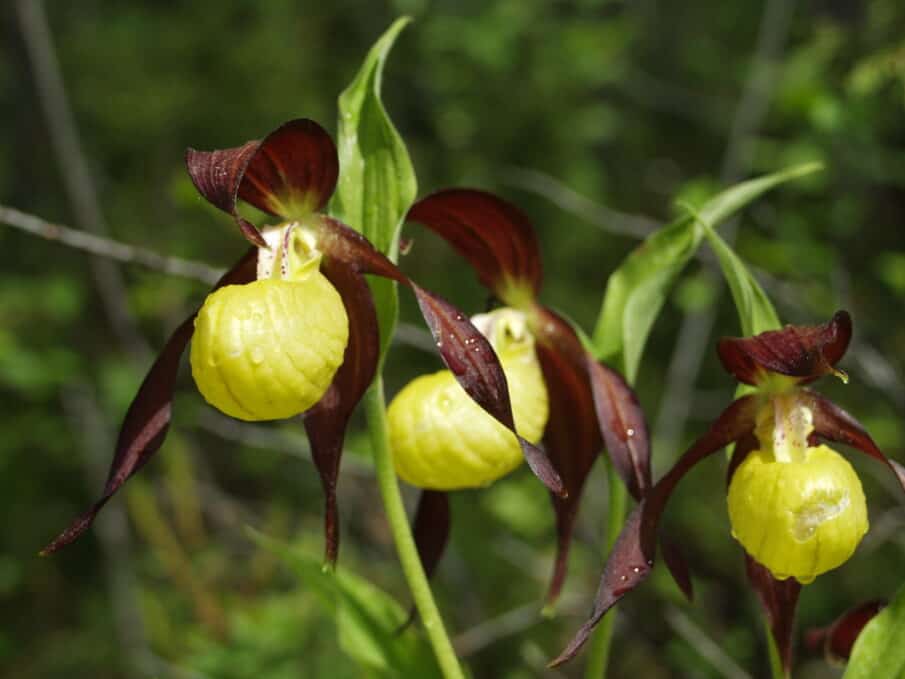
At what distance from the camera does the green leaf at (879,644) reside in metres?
1.17

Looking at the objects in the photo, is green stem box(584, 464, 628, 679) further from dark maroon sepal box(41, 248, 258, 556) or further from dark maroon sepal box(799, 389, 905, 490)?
dark maroon sepal box(41, 248, 258, 556)

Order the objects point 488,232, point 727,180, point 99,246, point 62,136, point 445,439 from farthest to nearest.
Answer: point 727,180
point 62,136
point 99,246
point 488,232
point 445,439

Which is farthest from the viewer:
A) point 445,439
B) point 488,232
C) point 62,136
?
point 62,136

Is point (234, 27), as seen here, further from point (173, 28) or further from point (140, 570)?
point (140, 570)

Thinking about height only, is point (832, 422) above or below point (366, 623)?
above

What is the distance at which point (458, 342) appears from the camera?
117 cm

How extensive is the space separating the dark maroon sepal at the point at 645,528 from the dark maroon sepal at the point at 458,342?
0.14 m

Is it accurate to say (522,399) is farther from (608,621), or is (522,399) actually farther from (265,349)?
(265,349)

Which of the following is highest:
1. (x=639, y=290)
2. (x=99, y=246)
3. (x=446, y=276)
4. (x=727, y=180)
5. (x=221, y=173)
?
(x=221, y=173)

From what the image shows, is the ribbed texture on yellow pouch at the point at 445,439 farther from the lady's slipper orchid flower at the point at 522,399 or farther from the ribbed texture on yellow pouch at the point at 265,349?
the ribbed texture on yellow pouch at the point at 265,349

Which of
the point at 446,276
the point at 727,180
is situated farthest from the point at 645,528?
the point at 446,276

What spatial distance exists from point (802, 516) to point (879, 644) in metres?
0.23

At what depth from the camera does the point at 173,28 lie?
17.4 feet

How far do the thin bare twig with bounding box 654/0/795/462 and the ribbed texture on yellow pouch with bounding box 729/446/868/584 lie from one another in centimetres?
206
